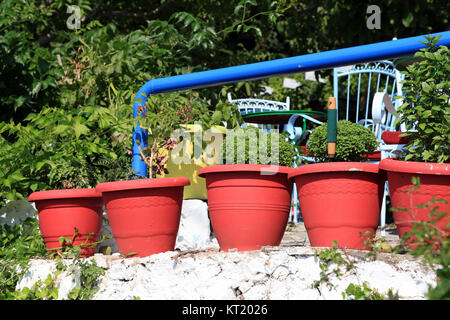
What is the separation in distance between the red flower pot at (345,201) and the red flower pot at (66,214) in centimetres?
96

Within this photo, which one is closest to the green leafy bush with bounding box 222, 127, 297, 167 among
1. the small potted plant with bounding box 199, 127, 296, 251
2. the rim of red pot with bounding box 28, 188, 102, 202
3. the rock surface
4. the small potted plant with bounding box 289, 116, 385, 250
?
the small potted plant with bounding box 199, 127, 296, 251

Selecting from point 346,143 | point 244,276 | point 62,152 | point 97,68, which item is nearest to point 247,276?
point 244,276

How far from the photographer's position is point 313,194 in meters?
2.07

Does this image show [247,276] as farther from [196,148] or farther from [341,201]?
[196,148]

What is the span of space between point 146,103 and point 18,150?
70 cm

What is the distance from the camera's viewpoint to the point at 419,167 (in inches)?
73.2

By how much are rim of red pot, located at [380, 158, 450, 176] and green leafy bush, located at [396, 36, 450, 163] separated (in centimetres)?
7

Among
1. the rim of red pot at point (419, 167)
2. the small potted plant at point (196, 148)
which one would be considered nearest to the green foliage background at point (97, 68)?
the small potted plant at point (196, 148)

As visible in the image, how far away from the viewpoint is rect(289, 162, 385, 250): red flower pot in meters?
2.02

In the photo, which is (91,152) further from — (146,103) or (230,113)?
(230,113)

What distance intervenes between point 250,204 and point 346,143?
1.45 feet

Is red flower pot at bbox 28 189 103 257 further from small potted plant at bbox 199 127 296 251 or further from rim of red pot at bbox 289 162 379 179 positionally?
rim of red pot at bbox 289 162 379 179

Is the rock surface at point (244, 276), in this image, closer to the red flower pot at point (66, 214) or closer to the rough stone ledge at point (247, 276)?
the rough stone ledge at point (247, 276)
